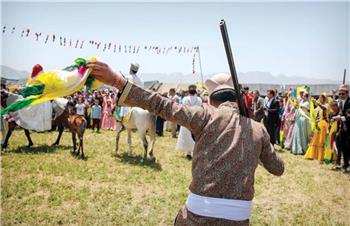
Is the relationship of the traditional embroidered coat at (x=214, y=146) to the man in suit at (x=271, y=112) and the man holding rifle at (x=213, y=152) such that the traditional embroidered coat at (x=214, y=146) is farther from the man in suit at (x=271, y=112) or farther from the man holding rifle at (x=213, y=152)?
the man in suit at (x=271, y=112)

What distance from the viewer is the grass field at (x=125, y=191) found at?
5078mm

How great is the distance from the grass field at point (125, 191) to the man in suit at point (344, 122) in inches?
26.4

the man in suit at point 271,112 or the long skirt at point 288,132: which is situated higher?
the man in suit at point 271,112

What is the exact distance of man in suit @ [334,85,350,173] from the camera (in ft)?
26.2

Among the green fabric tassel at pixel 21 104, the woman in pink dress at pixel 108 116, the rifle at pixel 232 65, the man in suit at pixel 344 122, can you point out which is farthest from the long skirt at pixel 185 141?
the woman in pink dress at pixel 108 116

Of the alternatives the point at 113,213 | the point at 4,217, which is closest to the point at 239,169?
the point at 113,213

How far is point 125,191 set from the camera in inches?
243

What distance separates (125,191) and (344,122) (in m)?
5.68

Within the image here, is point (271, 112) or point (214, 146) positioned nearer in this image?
point (214, 146)

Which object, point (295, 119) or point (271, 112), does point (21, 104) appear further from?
point (295, 119)

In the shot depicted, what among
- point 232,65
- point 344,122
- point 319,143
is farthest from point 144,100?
point 319,143

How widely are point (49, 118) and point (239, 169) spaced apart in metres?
9.97

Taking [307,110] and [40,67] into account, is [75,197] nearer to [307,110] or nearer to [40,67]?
[40,67]

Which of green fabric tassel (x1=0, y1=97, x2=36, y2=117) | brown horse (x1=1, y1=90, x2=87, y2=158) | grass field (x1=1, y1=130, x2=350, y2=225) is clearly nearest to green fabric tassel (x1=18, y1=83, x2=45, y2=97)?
green fabric tassel (x1=0, y1=97, x2=36, y2=117)
